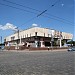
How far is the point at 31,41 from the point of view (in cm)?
8344

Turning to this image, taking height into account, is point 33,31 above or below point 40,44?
above

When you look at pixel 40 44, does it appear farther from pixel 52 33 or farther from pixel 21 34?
pixel 21 34

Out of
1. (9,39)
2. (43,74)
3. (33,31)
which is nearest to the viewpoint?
(43,74)

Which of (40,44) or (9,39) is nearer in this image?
(40,44)

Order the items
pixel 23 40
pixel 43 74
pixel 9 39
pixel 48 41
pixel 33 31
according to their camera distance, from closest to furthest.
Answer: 1. pixel 43 74
2. pixel 33 31
3. pixel 48 41
4. pixel 23 40
5. pixel 9 39

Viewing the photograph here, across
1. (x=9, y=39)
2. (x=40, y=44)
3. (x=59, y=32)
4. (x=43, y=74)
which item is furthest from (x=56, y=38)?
(x=43, y=74)

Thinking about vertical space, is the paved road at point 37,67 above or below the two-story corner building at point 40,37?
below

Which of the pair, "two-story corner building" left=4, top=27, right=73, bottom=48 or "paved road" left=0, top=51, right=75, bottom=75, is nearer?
"paved road" left=0, top=51, right=75, bottom=75

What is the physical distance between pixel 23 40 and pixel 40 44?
506 inches

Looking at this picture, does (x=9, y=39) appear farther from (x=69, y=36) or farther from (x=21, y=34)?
(x=69, y=36)

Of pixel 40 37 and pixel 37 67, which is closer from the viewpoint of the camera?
pixel 37 67

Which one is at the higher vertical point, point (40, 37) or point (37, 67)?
point (40, 37)

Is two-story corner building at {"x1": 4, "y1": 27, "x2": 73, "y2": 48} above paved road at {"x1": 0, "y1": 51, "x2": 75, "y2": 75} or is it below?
above

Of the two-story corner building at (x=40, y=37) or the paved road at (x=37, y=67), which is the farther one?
the two-story corner building at (x=40, y=37)
